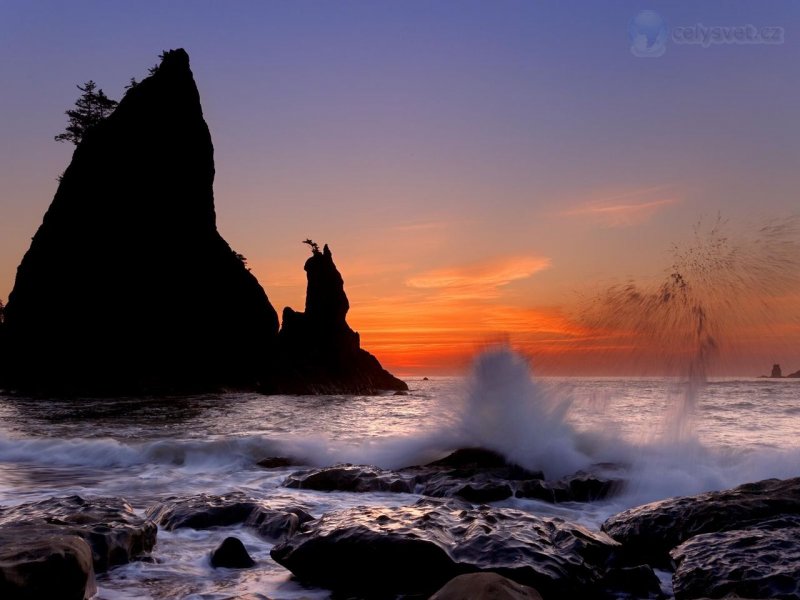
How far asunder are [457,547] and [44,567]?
8.37 feet

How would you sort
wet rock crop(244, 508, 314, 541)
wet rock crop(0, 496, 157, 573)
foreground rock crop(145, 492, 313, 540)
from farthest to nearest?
1. foreground rock crop(145, 492, 313, 540)
2. wet rock crop(244, 508, 314, 541)
3. wet rock crop(0, 496, 157, 573)

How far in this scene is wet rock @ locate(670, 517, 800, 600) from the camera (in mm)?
3625

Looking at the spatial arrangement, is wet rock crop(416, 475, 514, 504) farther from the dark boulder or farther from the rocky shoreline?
the rocky shoreline

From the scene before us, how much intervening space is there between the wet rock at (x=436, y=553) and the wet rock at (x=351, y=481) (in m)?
3.33

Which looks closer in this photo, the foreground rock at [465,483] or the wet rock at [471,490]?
the wet rock at [471,490]

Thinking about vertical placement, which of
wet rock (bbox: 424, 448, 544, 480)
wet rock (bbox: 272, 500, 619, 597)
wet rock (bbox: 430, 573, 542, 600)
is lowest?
wet rock (bbox: 424, 448, 544, 480)

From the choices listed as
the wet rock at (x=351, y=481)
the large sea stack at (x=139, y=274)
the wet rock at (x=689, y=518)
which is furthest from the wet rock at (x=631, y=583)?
the large sea stack at (x=139, y=274)

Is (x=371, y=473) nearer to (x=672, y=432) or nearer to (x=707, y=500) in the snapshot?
(x=707, y=500)

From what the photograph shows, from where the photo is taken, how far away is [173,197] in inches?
2024

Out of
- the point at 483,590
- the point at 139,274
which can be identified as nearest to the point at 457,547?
the point at 483,590

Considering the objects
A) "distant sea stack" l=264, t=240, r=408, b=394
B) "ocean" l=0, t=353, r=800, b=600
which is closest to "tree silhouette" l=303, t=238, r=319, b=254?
"distant sea stack" l=264, t=240, r=408, b=394

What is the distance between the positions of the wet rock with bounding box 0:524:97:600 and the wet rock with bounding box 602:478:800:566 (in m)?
4.06

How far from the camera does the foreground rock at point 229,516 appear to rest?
5.46 meters

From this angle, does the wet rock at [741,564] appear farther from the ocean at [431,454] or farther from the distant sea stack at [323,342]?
the distant sea stack at [323,342]
